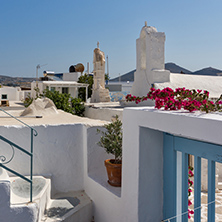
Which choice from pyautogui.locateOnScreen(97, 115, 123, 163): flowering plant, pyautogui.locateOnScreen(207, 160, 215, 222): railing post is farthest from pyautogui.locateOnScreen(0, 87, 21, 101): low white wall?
pyautogui.locateOnScreen(207, 160, 215, 222): railing post

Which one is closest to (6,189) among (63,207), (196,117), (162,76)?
(63,207)

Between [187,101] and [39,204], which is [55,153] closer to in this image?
[39,204]

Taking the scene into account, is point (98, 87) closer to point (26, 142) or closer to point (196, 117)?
point (26, 142)

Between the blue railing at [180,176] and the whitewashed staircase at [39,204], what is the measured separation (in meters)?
1.85

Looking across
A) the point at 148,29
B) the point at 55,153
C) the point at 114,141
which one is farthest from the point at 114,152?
the point at 148,29

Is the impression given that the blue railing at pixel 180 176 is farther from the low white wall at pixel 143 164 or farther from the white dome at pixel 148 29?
the white dome at pixel 148 29

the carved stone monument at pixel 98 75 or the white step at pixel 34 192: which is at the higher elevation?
the carved stone monument at pixel 98 75

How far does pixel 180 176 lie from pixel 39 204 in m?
2.33

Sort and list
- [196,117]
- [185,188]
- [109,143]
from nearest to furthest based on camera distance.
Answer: [196,117], [185,188], [109,143]

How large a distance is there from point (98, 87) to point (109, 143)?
13.6 m

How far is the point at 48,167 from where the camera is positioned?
5664 mm

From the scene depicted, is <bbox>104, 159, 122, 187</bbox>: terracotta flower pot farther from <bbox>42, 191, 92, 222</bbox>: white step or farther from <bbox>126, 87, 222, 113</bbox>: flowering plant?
<bbox>126, 87, 222, 113</bbox>: flowering plant

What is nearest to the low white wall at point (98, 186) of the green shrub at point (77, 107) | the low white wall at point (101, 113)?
the low white wall at point (101, 113)

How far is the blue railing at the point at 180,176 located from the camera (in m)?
3.22
